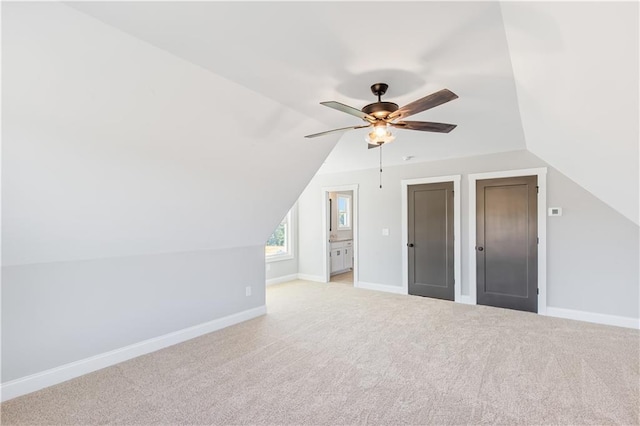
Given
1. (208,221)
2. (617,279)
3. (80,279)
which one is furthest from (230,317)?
(617,279)

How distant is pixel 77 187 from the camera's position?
2387mm

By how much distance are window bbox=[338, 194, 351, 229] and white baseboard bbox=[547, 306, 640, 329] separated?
4800mm

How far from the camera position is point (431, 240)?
17.6 feet

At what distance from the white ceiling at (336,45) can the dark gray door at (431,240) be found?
7.95ft

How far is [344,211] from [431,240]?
3.34 meters

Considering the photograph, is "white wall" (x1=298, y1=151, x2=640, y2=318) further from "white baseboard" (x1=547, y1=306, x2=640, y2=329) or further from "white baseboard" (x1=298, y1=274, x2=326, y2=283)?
"white baseboard" (x1=298, y1=274, x2=326, y2=283)

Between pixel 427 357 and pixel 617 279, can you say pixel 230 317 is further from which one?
pixel 617 279

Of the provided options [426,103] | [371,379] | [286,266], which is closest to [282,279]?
[286,266]

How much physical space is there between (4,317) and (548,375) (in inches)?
178

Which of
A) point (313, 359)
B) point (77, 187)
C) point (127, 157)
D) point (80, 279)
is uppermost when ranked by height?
point (127, 157)

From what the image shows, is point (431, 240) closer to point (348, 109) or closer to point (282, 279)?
point (282, 279)

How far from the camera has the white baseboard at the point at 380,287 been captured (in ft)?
18.7

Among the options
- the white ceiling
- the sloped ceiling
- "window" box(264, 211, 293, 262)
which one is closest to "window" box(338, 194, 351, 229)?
"window" box(264, 211, 293, 262)

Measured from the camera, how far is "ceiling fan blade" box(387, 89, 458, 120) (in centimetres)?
192
